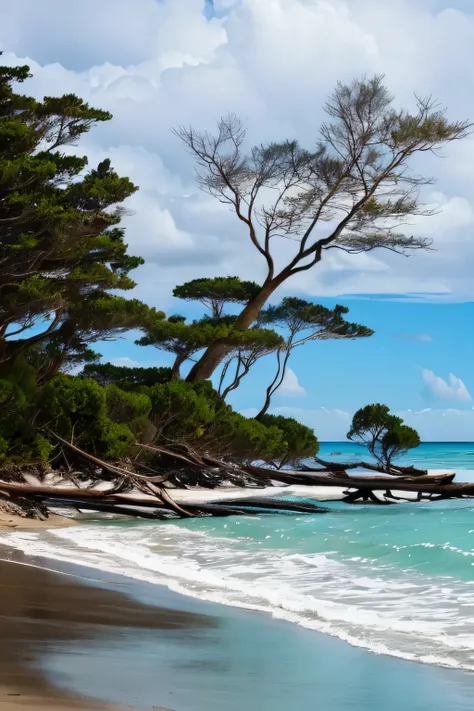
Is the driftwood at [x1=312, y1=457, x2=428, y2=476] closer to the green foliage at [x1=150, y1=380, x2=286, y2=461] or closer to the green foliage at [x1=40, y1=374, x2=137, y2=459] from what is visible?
the green foliage at [x1=150, y1=380, x2=286, y2=461]

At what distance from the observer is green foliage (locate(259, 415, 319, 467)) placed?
27.3 metres

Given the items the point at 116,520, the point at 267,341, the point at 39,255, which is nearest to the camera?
the point at 116,520

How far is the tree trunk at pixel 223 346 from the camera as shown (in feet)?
83.9

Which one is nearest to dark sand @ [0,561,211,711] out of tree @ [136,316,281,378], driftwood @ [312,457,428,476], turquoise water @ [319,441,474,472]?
driftwood @ [312,457,428,476]

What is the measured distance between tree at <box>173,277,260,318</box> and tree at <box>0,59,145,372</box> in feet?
16.3

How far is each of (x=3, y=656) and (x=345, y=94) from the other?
2469 centimetres

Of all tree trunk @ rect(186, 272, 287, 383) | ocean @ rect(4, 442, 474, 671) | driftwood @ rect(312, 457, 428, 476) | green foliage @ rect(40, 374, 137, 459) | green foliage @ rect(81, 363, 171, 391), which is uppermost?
tree trunk @ rect(186, 272, 287, 383)

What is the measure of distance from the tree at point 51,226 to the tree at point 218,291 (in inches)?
195

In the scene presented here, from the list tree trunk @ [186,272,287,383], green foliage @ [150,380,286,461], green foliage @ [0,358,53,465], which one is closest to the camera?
green foliage @ [0,358,53,465]

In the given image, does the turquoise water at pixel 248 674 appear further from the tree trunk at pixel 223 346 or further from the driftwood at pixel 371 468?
the tree trunk at pixel 223 346

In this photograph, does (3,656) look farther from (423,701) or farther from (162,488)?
(162,488)

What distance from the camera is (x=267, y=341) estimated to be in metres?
24.7

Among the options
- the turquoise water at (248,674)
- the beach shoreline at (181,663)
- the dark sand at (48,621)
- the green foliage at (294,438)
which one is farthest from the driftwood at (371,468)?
the turquoise water at (248,674)

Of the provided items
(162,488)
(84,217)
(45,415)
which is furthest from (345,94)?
(162,488)
